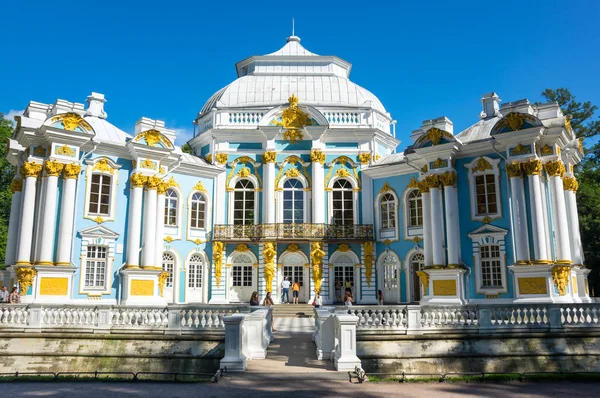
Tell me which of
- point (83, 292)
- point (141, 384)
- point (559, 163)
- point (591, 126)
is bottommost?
point (141, 384)

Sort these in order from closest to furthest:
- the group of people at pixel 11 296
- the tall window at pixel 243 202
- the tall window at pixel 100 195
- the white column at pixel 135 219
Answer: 1. the group of people at pixel 11 296
2. the tall window at pixel 100 195
3. the white column at pixel 135 219
4. the tall window at pixel 243 202

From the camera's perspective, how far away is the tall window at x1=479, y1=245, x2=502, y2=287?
1883cm

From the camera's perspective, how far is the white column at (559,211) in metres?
17.8

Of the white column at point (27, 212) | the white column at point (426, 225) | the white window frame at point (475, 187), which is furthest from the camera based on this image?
the white column at point (426, 225)

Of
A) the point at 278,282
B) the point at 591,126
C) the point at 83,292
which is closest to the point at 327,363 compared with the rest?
the point at 83,292

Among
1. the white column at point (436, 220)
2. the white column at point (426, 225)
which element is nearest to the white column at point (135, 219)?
the white column at point (426, 225)

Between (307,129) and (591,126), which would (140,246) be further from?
(591,126)

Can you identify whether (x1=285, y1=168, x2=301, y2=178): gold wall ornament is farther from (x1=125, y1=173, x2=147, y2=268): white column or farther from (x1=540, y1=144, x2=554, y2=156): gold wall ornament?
(x1=540, y1=144, x2=554, y2=156): gold wall ornament

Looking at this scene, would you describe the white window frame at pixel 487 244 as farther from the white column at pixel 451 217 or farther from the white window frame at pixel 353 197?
the white window frame at pixel 353 197

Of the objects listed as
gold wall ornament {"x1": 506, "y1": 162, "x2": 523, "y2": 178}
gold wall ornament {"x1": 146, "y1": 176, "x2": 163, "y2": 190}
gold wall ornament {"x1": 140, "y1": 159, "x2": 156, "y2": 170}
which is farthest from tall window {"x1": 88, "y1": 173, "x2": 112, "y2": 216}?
gold wall ornament {"x1": 506, "y1": 162, "x2": 523, "y2": 178}

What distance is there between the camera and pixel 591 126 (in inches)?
1232

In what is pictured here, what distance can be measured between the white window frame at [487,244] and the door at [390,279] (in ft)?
14.4

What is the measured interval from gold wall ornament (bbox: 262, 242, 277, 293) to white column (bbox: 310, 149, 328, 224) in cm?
229

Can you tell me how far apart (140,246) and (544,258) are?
46.1 ft
